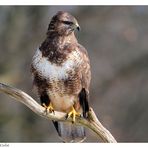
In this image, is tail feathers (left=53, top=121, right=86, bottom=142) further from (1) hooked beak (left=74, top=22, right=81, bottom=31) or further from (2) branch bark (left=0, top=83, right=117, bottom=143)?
(1) hooked beak (left=74, top=22, right=81, bottom=31)

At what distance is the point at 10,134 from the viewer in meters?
6.45

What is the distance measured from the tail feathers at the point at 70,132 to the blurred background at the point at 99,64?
222mm

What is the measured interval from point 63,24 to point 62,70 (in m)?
0.20

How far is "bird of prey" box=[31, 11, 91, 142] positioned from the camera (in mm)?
5914

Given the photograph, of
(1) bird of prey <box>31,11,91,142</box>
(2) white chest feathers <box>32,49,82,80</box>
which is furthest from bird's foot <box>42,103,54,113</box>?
(2) white chest feathers <box>32,49,82,80</box>

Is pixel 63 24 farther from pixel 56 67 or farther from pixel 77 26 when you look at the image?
pixel 56 67

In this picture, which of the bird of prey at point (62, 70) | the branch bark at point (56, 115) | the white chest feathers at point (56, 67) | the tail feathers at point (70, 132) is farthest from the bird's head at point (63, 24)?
the tail feathers at point (70, 132)

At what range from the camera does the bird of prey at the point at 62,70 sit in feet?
19.4

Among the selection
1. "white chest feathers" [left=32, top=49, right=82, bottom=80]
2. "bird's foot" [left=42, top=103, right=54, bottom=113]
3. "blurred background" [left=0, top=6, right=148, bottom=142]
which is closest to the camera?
"white chest feathers" [left=32, top=49, right=82, bottom=80]

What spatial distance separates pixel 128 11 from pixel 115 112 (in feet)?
1.54

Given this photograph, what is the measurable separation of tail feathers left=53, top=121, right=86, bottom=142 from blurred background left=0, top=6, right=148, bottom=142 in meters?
0.22

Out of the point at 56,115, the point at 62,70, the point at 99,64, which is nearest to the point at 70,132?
the point at 56,115

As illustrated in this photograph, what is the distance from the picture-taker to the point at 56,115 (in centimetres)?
602
